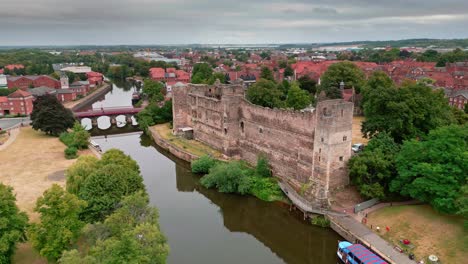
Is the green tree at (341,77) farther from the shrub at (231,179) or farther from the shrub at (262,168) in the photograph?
the shrub at (231,179)

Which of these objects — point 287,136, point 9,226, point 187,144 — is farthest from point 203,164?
point 9,226

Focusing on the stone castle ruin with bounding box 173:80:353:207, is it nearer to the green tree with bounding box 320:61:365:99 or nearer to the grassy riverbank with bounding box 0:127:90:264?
the grassy riverbank with bounding box 0:127:90:264

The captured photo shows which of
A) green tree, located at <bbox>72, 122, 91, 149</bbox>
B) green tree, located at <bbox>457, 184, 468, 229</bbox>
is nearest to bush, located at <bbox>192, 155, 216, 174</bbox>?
green tree, located at <bbox>72, 122, 91, 149</bbox>

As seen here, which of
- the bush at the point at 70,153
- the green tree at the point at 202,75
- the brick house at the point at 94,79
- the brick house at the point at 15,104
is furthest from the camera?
the brick house at the point at 94,79

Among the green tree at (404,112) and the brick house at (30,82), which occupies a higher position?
the green tree at (404,112)

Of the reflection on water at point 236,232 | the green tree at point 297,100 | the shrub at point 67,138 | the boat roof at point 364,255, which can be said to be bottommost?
the reflection on water at point 236,232

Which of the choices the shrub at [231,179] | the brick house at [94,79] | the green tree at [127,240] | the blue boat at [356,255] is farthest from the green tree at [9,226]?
the brick house at [94,79]

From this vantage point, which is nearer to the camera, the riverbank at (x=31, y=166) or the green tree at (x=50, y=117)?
the riverbank at (x=31, y=166)
